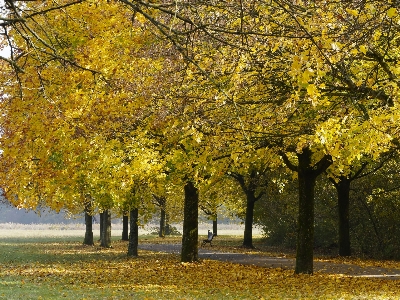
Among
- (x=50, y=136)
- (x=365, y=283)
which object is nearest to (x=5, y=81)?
(x=50, y=136)

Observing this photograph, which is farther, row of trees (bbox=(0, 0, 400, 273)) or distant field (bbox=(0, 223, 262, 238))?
distant field (bbox=(0, 223, 262, 238))

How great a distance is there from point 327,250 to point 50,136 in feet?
78.7

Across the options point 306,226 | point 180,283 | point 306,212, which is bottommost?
point 180,283

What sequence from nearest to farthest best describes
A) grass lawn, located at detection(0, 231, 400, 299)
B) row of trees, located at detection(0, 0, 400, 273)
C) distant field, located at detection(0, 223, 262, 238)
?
row of trees, located at detection(0, 0, 400, 273) → grass lawn, located at detection(0, 231, 400, 299) → distant field, located at detection(0, 223, 262, 238)

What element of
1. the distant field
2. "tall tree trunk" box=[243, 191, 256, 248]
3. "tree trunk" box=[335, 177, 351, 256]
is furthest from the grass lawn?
the distant field

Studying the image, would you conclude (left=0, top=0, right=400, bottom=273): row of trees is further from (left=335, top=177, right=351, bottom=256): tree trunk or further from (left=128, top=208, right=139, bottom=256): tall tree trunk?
(left=335, top=177, right=351, bottom=256): tree trunk

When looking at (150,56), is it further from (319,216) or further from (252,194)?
(252,194)

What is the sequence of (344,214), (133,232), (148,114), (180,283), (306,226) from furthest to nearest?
(344,214) < (133,232) < (306,226) < (148,114) < (180,283)

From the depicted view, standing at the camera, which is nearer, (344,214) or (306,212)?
(306,212)

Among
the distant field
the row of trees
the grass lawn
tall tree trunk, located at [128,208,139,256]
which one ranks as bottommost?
the distant field

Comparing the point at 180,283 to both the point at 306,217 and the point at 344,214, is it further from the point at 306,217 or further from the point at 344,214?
the point at 344,214

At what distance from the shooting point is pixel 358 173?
1159 inches

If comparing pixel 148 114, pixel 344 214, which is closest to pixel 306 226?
pixel 148 114

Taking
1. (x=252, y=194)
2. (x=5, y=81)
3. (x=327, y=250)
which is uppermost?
(x=5, y=81)
